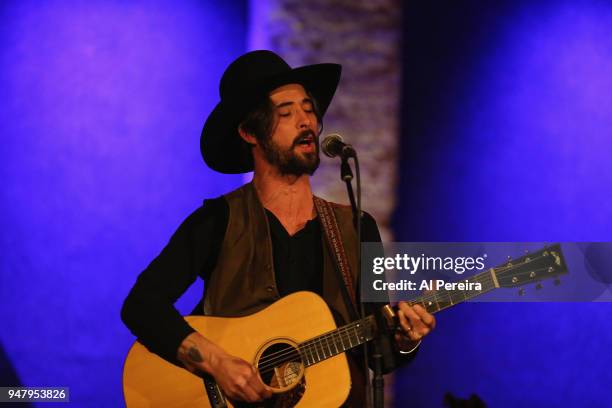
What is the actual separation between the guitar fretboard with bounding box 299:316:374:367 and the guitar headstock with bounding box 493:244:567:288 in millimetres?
575

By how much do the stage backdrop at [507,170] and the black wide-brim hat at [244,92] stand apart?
37.9 inches

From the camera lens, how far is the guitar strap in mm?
3090

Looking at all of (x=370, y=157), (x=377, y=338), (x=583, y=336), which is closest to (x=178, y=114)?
(x=370, y=157)

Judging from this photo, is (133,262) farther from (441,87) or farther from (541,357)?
(541,357)

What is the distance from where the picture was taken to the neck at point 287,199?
3250 millimetres

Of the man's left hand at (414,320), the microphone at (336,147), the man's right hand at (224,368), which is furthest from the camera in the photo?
the man's left hand at (414,320)

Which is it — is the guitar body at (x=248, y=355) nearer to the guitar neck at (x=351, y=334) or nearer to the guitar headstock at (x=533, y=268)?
the guitar neck at (x=351, y=334)

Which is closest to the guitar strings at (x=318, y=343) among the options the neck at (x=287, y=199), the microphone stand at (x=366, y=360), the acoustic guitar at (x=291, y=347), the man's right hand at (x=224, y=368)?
the acoustic guitar at (x=291, y=347)

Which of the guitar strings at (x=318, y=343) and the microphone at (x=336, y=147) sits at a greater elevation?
the microphone at (x=336, y=147)

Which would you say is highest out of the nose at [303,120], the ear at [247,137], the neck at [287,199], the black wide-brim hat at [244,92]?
the black wide-brim hat at [244,92]

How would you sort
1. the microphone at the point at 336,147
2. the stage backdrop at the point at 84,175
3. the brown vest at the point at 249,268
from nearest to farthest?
the microphone at the point at 336,147, the brown vest at the point at 249,268, the stage backdrop at the point at 84,175

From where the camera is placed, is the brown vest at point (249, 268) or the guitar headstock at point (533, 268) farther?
the brown vest at point (249, 268)

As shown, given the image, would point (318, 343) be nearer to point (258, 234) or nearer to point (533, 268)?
point (258, 234)

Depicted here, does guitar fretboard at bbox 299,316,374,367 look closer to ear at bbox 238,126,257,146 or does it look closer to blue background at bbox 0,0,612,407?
ear at bbox 238,126,257,146
